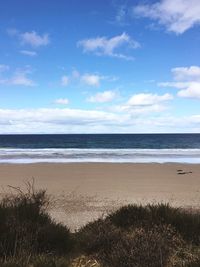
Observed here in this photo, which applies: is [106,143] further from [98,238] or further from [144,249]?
[144,249]

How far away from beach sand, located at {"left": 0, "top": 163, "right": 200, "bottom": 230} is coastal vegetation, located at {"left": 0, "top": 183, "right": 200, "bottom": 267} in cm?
140

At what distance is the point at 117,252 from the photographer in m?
4.77

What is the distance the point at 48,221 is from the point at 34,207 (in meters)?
0.34

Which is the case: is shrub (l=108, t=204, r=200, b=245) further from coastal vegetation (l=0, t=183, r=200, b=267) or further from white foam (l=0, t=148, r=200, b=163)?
white foam (l=0, t=148, r=200, b=163)

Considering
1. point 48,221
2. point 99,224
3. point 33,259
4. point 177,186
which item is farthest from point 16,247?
point 177,186

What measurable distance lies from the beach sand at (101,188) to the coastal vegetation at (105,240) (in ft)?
4.58

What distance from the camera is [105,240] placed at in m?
5.39

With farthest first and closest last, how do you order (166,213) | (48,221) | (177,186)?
(177,186) → (166,213) → (48,221)

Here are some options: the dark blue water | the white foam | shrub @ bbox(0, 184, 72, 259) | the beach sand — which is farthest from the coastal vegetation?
the dark blue water

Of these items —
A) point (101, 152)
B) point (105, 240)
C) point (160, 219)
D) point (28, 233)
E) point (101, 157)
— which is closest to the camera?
point (28, 233)

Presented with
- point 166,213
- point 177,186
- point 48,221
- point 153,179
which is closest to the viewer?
point 48,221

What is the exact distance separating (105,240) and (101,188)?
27.0ft

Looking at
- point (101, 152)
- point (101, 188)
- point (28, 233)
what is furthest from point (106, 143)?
point (28, 233)

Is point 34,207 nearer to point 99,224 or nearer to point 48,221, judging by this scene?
point 48,221
